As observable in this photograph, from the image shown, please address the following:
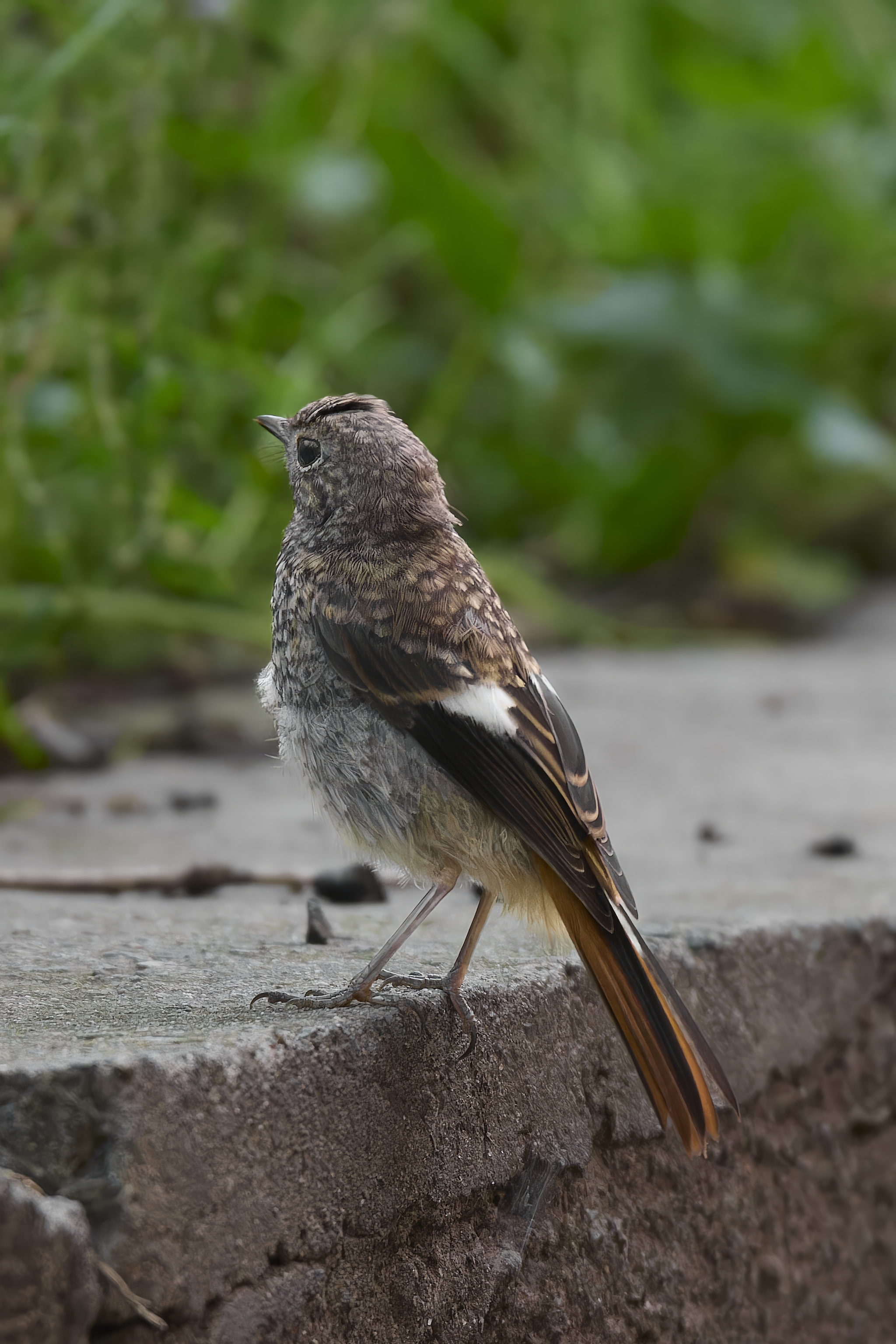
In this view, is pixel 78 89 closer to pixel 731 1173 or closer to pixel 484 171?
pixel 731 1173

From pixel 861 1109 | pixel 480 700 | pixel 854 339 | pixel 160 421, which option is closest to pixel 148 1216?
pixel 480 700

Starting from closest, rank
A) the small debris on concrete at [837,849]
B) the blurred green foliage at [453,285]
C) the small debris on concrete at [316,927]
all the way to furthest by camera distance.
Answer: the small debris on concrete at [316,927]
the small debris on concrete at [837,849]
the blurred green foliage at [453,285]

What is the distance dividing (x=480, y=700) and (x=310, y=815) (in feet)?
5.47

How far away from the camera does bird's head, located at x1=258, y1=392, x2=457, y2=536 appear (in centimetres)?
214

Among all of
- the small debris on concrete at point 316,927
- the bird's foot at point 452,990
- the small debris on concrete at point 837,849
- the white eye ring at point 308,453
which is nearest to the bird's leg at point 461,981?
the bird's foot at point 452,990

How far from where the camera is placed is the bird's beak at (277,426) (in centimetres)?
233

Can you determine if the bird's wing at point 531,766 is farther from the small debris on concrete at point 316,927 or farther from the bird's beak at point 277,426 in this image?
the small debris on concrete at point 316,927

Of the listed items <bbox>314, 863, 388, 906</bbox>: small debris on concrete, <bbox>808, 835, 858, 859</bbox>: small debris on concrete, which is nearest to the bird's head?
<bbox>314, 863, 388, 906</bbox>: small debris on concrete

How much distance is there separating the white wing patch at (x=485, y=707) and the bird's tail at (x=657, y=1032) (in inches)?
10.4

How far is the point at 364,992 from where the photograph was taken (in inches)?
73.5

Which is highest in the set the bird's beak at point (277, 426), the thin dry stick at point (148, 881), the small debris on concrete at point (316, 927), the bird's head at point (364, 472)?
the bird's beak at point (277, 426)

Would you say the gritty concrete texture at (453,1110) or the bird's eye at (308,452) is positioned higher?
the bird's eye at (308,452)

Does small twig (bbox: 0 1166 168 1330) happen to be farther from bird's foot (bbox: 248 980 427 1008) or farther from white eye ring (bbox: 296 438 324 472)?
white eye ring (bbox: 296 438 324 472)

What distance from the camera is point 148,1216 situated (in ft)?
4.89
